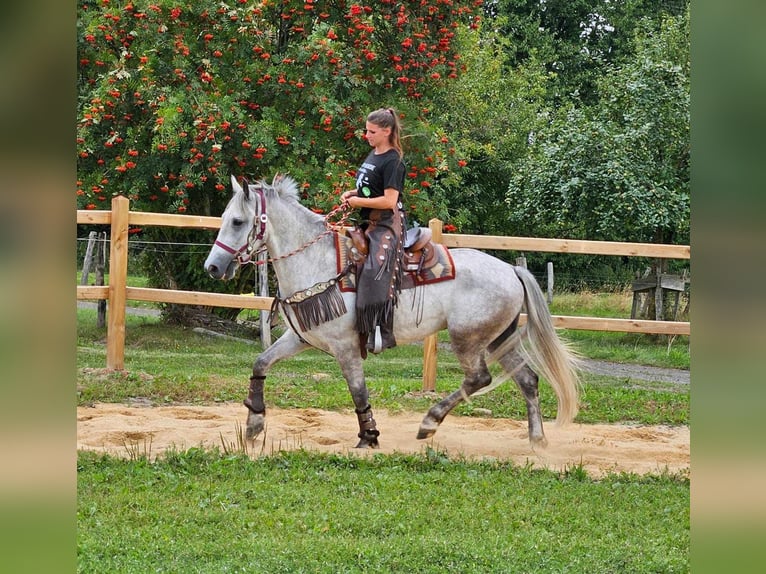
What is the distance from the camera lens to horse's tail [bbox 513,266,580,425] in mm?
6926

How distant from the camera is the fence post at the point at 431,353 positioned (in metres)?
9.19

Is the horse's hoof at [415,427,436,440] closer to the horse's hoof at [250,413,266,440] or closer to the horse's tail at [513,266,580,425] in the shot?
the horse's tail at [513,266,580,425]

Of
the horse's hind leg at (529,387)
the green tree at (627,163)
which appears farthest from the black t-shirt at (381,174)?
the green tree at (627,163)

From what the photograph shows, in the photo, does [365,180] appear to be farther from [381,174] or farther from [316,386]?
[316,386]

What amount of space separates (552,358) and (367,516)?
8.46 feet

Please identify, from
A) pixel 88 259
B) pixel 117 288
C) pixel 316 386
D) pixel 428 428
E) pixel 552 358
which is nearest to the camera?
pixel 552 358

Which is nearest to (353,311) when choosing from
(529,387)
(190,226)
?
(529,387)

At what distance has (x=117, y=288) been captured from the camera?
31.3ft

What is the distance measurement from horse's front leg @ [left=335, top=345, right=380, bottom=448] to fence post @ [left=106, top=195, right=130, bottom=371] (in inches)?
145

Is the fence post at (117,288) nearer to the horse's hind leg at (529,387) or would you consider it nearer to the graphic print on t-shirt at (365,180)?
the graphic print on t-shirt at (365,180)

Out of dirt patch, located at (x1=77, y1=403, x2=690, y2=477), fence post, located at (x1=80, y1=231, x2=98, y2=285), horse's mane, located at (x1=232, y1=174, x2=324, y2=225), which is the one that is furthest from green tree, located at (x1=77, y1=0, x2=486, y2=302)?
horse's mane, located at (x1=232, y1=174, x2=324, y2=225)

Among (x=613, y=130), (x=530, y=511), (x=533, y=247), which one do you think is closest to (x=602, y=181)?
(x=613, y=130)

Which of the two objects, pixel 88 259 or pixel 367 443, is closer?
pixel 367 443
